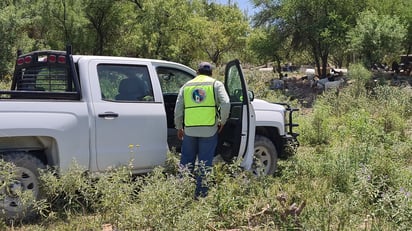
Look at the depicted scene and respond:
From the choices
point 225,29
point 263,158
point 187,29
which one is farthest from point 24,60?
point 225,29

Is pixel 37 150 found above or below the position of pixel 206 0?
below

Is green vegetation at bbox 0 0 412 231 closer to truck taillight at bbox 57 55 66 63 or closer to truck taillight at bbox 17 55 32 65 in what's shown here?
truck taillight at bbox 57 55 66 63

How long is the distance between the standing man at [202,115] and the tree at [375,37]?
54.0 feet

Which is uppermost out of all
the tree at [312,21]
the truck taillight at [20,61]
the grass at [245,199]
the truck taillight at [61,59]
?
the tree at [312,21]

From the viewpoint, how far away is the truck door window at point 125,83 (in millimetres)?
5262

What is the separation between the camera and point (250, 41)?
89.7ft

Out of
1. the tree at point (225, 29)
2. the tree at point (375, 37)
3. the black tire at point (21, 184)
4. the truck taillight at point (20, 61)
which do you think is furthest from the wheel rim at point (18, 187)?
the tree at point (225, 29)

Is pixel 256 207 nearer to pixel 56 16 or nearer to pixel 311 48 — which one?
pixel 311 48

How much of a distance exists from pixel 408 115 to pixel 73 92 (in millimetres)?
9889

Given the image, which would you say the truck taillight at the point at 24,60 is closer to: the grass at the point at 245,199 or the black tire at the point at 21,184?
the black tire at the point at 21,184

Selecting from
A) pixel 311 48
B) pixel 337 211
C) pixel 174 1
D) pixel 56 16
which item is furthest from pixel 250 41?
pixel 337 211

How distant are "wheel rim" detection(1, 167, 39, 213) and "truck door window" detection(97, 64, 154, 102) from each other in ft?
4.03

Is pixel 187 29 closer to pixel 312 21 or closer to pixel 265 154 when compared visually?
pixel 312 21

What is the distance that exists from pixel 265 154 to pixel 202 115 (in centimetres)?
159
